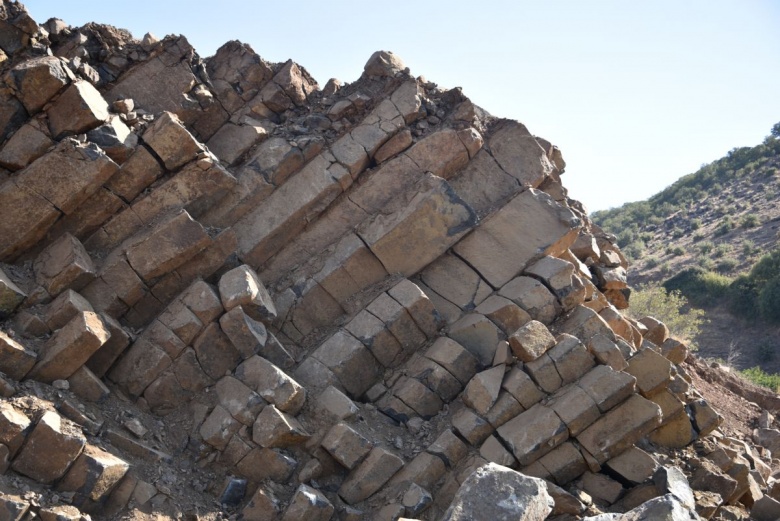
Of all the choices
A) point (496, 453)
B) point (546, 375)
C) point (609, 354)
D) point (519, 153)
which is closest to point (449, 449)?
point (496, 453)

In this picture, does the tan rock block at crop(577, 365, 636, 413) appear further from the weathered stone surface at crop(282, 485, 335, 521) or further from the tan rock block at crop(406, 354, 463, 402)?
the weathered stone surface at crop(282, 485, 335, 521)

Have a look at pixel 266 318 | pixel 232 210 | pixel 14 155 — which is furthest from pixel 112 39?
pixel 266 318

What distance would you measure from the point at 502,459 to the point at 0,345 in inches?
329

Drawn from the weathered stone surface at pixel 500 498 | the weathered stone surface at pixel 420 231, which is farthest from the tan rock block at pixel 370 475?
the weathered stone surface at pixel 420 231

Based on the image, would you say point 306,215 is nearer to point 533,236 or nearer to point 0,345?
point 533,236

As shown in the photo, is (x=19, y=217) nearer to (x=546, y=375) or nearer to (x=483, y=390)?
(x=483, y=390)

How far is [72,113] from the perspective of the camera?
12.0 meters

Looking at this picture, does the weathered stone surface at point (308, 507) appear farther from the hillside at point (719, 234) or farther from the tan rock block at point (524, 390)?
the hillside at point (719, 234)

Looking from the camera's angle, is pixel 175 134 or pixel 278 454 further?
pixel 175 134

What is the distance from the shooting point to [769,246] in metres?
36.2

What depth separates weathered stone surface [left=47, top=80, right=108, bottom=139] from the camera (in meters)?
12.0

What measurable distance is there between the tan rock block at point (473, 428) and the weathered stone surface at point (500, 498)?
2.68m

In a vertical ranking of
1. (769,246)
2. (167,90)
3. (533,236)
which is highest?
(769,246)

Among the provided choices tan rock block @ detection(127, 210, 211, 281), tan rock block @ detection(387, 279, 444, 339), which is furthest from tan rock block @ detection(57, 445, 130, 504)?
tan rock block @ detection(387, 279, 444, 339)
